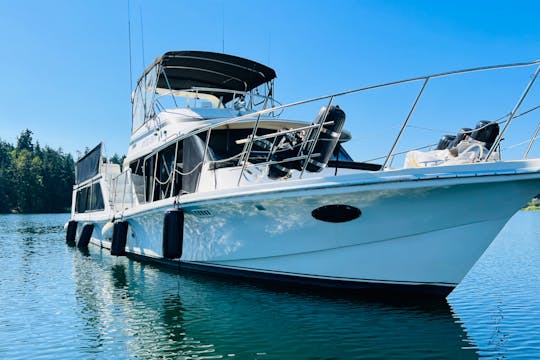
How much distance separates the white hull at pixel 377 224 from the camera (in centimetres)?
570

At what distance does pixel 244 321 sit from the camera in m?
6.05

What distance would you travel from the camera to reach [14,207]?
72125mm

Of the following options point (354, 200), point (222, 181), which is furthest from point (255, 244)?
point (354, 200)

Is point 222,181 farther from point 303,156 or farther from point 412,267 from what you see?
point 412,267

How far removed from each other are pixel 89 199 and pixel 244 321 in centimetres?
1181

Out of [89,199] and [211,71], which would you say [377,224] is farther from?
[89,199]

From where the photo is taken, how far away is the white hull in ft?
18.7

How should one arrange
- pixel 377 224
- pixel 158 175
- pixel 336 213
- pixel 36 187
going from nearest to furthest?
pixel 377 224
pixel 336 213
pixel 158 175
pixel 36 187

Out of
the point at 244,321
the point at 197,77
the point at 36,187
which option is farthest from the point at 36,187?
the point at 244,321

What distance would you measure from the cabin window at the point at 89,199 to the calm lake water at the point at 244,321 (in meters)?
5.28

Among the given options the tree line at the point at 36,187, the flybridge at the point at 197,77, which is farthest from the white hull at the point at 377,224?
the tree line at the point at 36,187

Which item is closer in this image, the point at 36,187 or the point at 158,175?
the point at 158,175

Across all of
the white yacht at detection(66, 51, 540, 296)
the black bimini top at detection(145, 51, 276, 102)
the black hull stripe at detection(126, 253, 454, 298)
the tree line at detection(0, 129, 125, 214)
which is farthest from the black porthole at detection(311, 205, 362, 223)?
the tree line at detection(0, 129, 125, 214)

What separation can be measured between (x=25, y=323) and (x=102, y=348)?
1.70m
